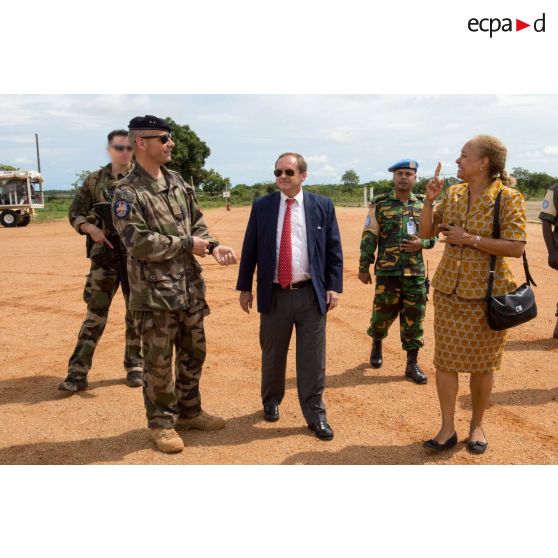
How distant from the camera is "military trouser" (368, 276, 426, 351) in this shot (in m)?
5.43

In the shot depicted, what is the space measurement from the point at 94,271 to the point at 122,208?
154 centimetres

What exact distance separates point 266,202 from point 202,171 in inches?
2225

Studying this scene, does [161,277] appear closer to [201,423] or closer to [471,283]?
[201,423]

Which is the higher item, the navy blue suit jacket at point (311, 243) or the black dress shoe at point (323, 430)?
the navy blue suit jacket at point (311, 243)

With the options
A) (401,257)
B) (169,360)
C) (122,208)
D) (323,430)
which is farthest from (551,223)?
(122,208)

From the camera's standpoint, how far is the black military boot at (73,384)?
16.9 ft

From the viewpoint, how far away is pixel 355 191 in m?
59.3

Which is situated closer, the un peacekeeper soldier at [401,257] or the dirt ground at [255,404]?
the dirt ground at [255,404]

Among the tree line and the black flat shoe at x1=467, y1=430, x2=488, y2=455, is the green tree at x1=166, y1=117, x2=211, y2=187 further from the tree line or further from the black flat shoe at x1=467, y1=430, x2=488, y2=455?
the black flat shoe at x1=467, y1=430, x2=488, y2=455

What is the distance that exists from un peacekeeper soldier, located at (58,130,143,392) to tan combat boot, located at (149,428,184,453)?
1368mm

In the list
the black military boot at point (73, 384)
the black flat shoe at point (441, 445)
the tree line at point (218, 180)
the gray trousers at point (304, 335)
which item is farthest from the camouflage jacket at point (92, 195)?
the tree line at point (218, 180)

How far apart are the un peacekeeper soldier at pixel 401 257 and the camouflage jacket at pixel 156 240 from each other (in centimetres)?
197

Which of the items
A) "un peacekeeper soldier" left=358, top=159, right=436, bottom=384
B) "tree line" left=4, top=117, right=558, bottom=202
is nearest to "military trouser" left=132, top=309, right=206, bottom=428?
"un peacekeeper soldier" left=358, top=159, right=436, bottom=384

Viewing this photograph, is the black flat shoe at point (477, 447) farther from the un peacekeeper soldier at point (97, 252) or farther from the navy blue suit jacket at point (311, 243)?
the un peacekeeper soldier at point (97, 252)
